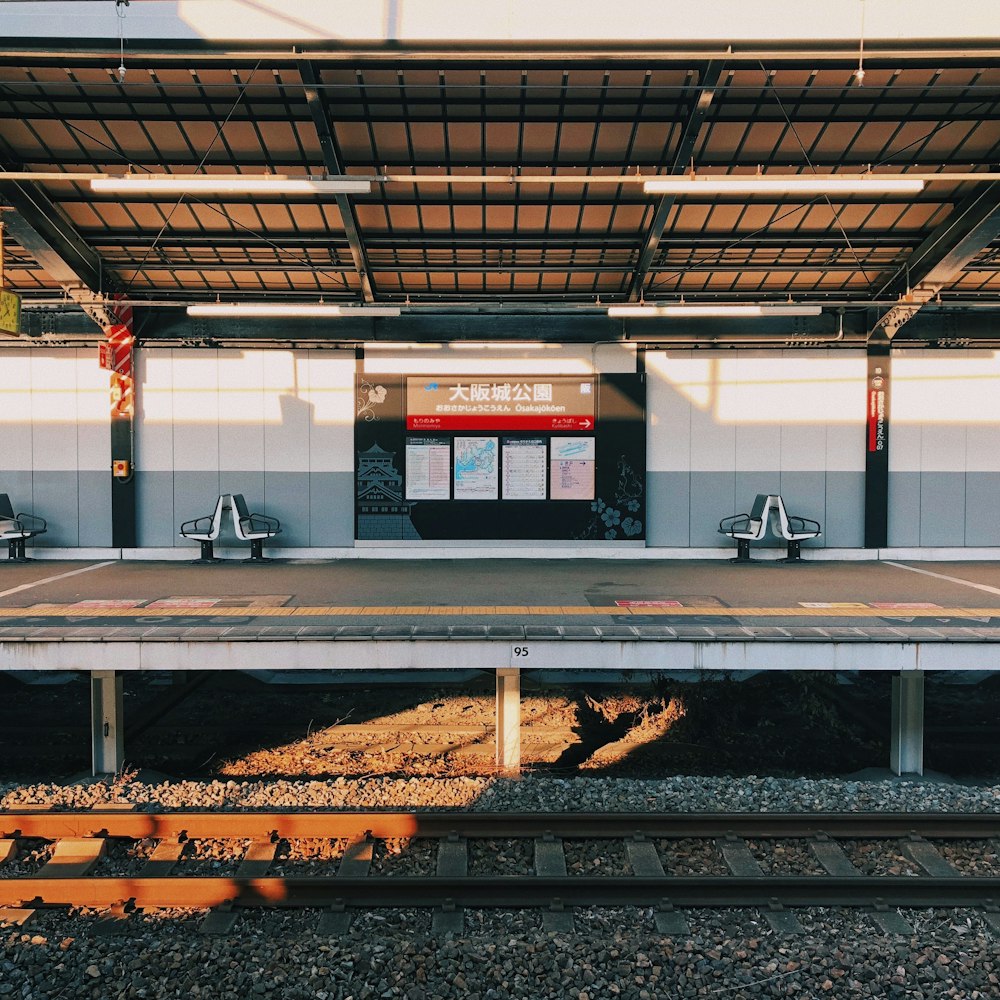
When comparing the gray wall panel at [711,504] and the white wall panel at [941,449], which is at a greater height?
the white wall panel at [941,449]

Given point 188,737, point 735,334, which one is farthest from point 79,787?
point 735,334

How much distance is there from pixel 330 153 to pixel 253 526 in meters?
4.81

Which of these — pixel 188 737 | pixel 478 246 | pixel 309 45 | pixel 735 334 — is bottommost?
pixel 188 737

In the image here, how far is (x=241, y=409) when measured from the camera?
9.62 meters

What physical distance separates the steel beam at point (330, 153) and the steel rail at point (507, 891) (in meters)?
6.17

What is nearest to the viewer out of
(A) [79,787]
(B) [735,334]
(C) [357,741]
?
(A) [79,787]

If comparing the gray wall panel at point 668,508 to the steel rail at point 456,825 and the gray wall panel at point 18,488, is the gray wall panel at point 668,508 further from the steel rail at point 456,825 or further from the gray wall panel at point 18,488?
the gray wall panel at point 18,488

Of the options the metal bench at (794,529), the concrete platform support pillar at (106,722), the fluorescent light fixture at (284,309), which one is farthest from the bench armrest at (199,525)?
the metal bench at (794,529)

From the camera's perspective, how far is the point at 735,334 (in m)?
9.47

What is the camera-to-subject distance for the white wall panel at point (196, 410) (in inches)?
379

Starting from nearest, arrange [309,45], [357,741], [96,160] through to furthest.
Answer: [309,45] → [357,741] → [96,160]

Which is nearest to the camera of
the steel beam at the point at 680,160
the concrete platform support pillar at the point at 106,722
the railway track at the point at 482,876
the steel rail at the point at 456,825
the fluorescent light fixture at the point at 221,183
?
the railway track at the point at 482,876

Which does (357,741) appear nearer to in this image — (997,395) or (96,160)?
(96,160)

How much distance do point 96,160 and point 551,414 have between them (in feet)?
19.0
